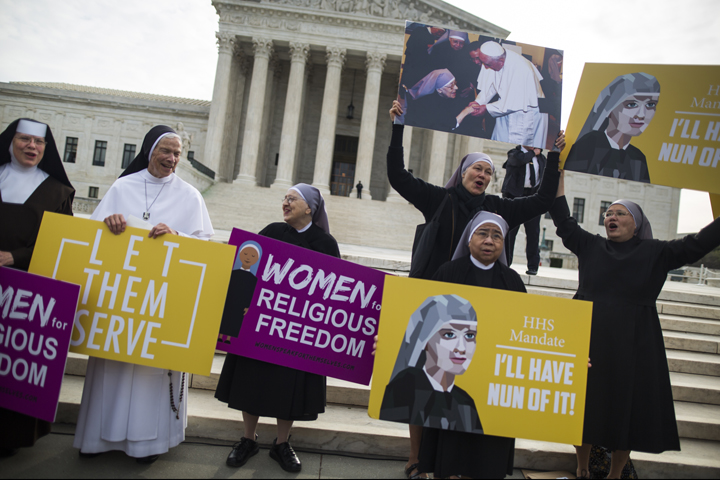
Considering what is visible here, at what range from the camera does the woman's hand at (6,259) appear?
327cm

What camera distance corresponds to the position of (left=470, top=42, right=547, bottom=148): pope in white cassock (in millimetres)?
3988

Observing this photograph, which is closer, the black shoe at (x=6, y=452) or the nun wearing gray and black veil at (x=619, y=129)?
the black shoe at (x=6, y=452)

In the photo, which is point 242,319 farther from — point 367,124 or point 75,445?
point 367,124

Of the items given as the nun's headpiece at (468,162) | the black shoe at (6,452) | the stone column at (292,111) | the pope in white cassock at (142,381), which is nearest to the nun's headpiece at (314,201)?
the pope in white cassock at (142,381)

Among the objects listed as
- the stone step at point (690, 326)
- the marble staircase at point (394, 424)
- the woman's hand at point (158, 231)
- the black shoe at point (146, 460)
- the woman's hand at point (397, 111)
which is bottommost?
Answer: the black shoe at point (146, 460)

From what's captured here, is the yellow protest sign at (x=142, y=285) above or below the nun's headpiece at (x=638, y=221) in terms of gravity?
below

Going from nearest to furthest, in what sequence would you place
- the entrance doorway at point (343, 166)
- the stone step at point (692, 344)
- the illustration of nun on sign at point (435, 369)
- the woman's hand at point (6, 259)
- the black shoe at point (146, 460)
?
the illustration of nun on sign at point (435, 369) → the woman's hand at point (6, 259) → the black shoe at point (146, 460) → the stone step at point (692, 344) → the entrance doorway at point (343, 166)

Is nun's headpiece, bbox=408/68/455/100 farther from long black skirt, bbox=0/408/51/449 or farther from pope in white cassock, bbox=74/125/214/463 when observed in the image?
long black skirt, bbox=0/408/51/449

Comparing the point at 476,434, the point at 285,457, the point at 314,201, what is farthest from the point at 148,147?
the point at 476,434

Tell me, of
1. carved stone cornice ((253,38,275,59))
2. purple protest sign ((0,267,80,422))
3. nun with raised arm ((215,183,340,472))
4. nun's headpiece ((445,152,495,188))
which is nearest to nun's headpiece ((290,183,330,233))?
nun with raised arm ((215,183,340,472))

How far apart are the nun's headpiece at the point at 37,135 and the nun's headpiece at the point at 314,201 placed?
1890 mm

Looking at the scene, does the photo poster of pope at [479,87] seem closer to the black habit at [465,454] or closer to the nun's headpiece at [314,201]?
the nun's headpiece at [314,201]

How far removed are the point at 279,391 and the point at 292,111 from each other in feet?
97.1

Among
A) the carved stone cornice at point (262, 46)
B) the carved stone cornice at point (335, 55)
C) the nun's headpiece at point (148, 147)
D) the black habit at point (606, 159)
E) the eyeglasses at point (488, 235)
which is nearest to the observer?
the eyeglasses at point (488, 235)
